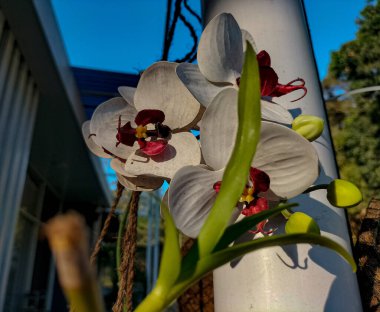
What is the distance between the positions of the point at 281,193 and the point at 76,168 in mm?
3392

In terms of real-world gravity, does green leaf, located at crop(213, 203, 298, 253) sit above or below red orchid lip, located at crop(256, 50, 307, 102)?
below

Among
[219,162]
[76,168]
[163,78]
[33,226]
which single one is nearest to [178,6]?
[163,78]

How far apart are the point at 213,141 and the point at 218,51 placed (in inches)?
3.7

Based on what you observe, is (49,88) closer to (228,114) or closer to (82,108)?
(82,108)

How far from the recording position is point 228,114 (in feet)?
0.93

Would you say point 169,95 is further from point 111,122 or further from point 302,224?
point 302,224

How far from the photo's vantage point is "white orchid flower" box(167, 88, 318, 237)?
272 mm

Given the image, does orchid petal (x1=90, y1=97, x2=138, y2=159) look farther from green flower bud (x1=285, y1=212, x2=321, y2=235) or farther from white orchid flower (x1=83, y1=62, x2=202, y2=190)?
green flower bud (x1=285, y1=212, x2=321, y2=235)

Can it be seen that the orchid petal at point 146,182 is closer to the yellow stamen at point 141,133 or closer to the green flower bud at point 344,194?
the yellow stamen at point 141,133

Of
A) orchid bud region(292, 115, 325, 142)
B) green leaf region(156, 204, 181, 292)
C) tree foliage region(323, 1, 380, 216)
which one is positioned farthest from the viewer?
tree foliage region(323, 1, 380, 216)

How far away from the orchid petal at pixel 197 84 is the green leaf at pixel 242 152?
9cm

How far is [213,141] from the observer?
11.4 inches

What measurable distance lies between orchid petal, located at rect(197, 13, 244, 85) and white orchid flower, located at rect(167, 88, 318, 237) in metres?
0.05

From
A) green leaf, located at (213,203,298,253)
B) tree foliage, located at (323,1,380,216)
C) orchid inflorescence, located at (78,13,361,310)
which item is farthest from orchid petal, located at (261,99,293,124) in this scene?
tree foliage, located at (323,1,380,216)
